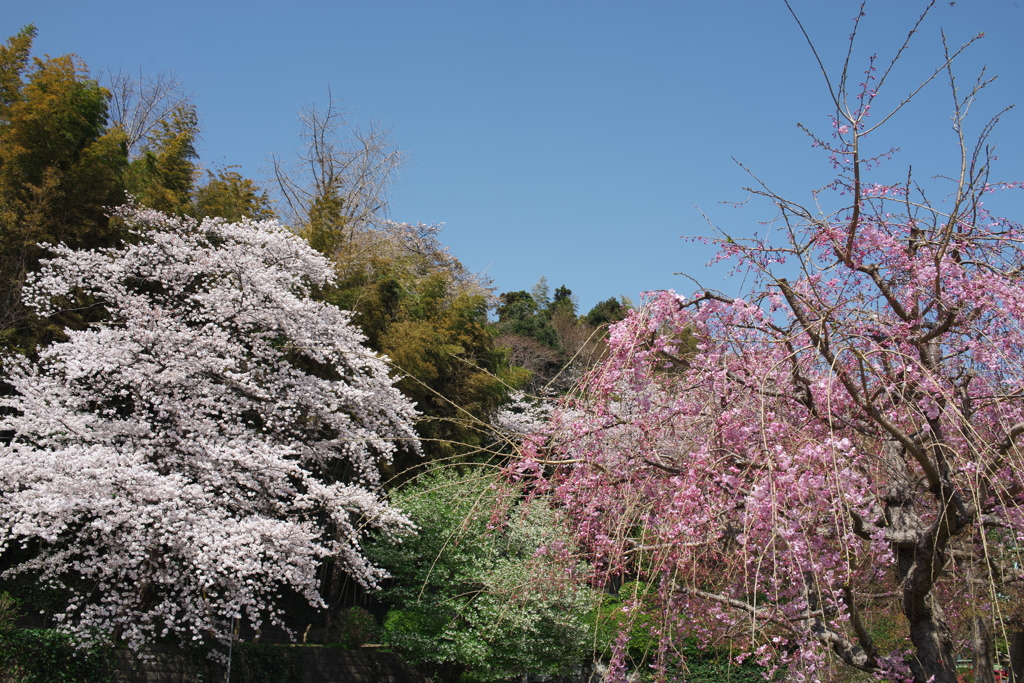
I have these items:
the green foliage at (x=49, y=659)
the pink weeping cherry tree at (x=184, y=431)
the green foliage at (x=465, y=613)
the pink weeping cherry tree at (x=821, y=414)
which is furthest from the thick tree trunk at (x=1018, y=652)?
the green foliage at (x=49, y=659)

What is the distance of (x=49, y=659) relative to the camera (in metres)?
7.63

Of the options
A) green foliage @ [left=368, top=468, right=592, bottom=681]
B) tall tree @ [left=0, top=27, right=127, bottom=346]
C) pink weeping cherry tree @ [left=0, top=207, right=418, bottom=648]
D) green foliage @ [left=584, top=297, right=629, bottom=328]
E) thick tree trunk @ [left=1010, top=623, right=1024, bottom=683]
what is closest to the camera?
thick tree trunk @ [left=1010, top=623, right=1024, bottom=683]

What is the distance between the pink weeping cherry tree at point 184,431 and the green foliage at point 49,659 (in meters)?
0.25

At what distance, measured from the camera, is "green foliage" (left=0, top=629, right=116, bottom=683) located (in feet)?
24.2

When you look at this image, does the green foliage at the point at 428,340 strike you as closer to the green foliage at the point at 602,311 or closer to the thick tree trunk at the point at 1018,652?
the thick tree trunk at the point at 1018,652

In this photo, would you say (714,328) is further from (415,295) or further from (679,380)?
(415,295)

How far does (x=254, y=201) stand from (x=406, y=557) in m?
6.66

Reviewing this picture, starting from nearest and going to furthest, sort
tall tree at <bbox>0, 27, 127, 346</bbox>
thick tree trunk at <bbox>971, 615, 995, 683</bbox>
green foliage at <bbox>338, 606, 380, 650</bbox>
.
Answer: thick tree trunk at <bbox>971, 615, 995, 683</bbox> < tall tree at <bbox>0, 27, 127, 346</bbox> < green foliage at <bbox>338, 606, 380, 650</bbox>

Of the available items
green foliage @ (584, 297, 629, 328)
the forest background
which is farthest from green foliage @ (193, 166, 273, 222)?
green foliage @ (584, 297, 629, 328)

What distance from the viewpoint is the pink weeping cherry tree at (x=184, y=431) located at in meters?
7.85

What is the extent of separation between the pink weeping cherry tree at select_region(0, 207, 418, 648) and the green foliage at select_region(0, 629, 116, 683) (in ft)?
0.80

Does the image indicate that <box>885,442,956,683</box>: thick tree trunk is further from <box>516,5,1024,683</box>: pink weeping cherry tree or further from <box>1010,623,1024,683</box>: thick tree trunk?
<box>1010,623,1024,683</box>: thick tree trunk

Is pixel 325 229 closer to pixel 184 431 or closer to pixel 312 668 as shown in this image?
pixel 184 431

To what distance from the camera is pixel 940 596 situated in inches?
179
